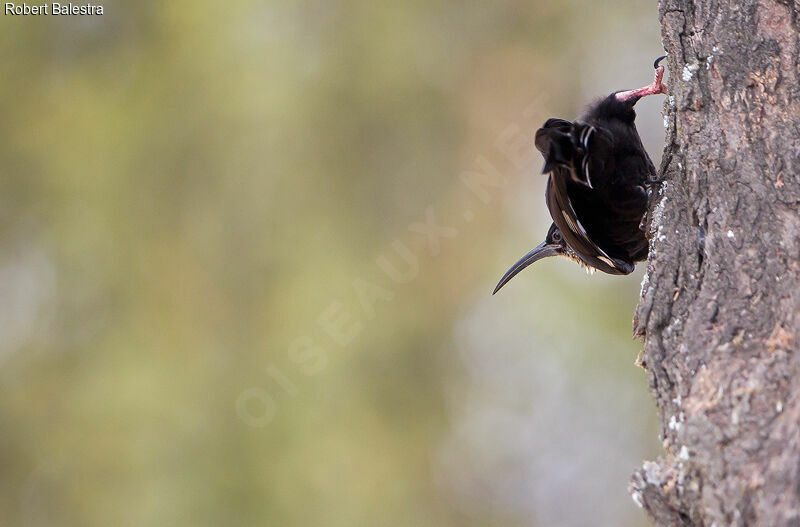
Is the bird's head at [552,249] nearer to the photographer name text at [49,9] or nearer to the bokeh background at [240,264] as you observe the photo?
the bokeh background at [240,264]

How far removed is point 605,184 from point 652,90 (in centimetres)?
45

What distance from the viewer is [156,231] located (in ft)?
15.7

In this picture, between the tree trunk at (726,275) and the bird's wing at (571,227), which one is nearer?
the tree trunk at (726,275)

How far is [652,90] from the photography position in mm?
3121

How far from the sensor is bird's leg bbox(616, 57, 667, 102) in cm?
308

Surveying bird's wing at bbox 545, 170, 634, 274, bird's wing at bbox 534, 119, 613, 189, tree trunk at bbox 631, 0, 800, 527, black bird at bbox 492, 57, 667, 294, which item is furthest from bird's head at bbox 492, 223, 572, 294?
tree trunk at bbox 631, 0, 800, 527

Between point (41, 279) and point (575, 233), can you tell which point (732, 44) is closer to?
point (575, 233)

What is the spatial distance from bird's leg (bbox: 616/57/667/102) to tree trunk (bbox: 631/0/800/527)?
0.64 m

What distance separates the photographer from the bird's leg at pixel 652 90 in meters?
3.08

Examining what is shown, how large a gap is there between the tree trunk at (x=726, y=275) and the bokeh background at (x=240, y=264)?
288 centimetres

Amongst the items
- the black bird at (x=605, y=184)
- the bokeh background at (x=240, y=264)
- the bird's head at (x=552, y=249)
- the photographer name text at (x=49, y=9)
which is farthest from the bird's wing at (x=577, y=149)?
the photographer name text at (x=49, y=9)

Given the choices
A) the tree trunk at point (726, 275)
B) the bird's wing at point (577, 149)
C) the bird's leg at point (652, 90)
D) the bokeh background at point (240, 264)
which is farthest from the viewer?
the bokeh background at point (240, 264)

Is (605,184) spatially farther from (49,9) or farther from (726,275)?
(49,9)

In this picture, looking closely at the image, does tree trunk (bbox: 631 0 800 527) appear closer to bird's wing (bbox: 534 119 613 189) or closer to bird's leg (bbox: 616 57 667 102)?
bird's wing (bbox: 534 119 613 189)
